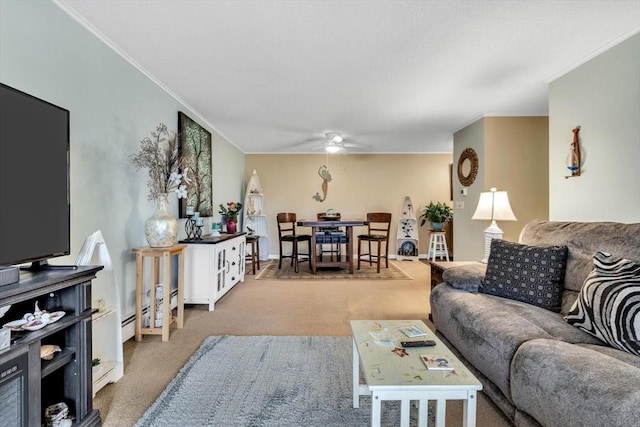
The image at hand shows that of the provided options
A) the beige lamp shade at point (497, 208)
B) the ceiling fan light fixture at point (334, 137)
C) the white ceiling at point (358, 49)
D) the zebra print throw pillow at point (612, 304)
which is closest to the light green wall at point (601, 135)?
the white ceiling at point (358, 49)

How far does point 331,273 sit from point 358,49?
3472 millimetres

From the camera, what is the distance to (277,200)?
264 inches

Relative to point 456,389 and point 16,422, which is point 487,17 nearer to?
point 456,389

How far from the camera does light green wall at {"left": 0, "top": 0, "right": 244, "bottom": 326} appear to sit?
5.33 ft

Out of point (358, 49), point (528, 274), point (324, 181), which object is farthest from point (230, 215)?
point (528, 274)

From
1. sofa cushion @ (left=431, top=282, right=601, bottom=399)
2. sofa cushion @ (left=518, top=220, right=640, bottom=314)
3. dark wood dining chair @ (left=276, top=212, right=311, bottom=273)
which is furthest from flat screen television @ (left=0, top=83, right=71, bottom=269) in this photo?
dark wood dining chair @ (left=276, top=212, right=311, bottom=273)

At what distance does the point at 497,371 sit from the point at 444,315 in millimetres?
676

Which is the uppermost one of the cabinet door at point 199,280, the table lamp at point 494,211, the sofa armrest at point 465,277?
the table lamp at point 494,211

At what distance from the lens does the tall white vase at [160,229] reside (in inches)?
97.7

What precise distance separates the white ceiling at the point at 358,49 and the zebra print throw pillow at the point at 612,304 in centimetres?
155

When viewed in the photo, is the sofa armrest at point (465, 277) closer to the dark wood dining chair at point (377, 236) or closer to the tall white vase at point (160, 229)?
the tall white vase at point (160, 229)

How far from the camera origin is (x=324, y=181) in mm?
6648

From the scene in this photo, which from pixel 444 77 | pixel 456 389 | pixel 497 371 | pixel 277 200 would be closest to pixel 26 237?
pixel 456 389

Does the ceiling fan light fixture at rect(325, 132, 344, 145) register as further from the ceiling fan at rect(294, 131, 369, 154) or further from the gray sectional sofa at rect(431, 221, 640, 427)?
the gray sectional sofa at rect(431, 221, 640, 427)
